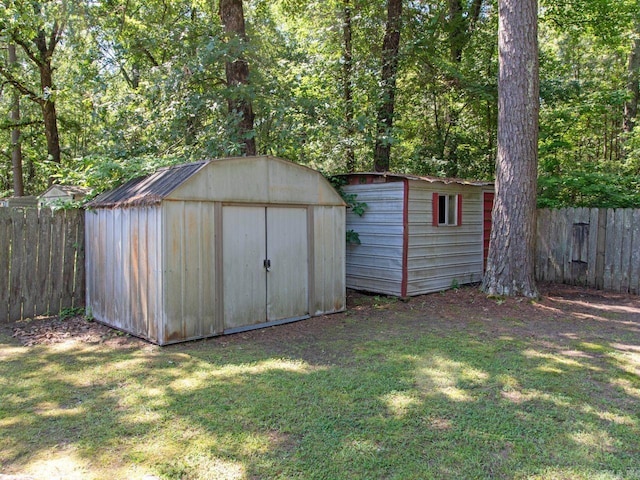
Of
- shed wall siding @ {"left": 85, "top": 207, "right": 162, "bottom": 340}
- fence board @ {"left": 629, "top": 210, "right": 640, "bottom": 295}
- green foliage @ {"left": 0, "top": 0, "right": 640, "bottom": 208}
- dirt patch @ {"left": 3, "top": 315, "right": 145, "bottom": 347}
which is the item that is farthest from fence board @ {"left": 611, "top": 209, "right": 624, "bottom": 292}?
dirt patch @ {"left": 3, "top": 315, "right": 145, "bottom": 347}

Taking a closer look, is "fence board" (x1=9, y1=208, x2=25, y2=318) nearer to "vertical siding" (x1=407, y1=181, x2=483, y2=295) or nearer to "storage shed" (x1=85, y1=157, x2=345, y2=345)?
"storage shed" (x1=85, y1=157, x2=345, y2=345)

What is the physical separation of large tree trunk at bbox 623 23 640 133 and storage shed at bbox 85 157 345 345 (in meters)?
13.4

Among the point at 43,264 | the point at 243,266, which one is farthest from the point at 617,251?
Answer: the point at 43,264

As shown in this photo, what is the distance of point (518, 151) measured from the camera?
26.0 ft

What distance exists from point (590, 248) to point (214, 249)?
302 inches

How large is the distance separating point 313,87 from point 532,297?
7038 millimetres

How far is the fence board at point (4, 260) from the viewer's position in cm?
617

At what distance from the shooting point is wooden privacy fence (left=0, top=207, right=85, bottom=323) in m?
6.23

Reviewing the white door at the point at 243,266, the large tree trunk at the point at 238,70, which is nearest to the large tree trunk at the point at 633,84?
the large tree trunk at the point at 238,70

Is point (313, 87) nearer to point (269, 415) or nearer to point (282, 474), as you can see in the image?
point (269, 415)

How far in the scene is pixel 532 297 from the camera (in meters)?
7.87

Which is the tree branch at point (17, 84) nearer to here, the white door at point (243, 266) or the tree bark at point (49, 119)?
the tree bark at point (49, 119)

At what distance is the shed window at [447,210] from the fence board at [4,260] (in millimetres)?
6948

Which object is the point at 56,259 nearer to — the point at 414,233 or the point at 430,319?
the point at 430,319
